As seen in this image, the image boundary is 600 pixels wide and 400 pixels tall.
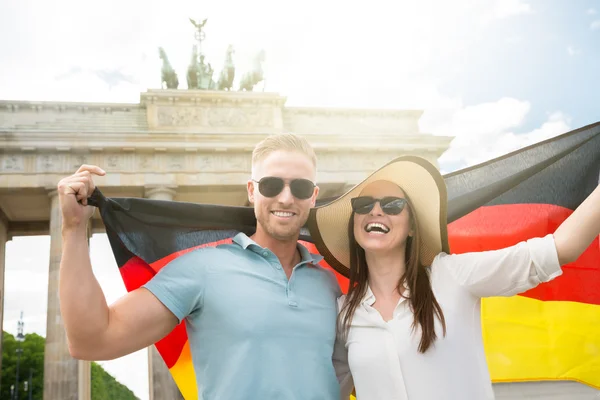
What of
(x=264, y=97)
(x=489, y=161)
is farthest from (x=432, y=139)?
(x=489, y=161)

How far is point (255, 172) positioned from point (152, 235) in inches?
40.1

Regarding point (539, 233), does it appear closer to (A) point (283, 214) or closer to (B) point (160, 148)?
(A) point (283, 214)

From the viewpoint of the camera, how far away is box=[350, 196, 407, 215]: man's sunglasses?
3395 mm

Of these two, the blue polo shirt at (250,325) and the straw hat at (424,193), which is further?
the straw hat at (424,193)

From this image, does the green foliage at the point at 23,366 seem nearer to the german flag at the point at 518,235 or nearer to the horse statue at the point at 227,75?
the horse statue at the point at 227,75

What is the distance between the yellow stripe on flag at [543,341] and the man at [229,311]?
2.06m

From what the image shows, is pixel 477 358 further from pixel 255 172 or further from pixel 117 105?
pixel 117 105

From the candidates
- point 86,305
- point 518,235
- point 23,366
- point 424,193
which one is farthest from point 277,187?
point 23,366

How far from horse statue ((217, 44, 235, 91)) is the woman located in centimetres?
2588

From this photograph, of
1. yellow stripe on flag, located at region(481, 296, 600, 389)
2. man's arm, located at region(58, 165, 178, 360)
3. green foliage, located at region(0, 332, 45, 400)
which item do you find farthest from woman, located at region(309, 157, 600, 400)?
green foliage, located at region(0, 332, 45, 400)

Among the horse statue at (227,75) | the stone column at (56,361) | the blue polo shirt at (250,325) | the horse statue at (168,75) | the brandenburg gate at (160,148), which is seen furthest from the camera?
the horse statue at (227,75)

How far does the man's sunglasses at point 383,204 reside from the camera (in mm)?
3395

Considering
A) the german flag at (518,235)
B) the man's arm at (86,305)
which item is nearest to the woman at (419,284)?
the german flag at (518,235)

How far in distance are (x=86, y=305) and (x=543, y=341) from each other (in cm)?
348
